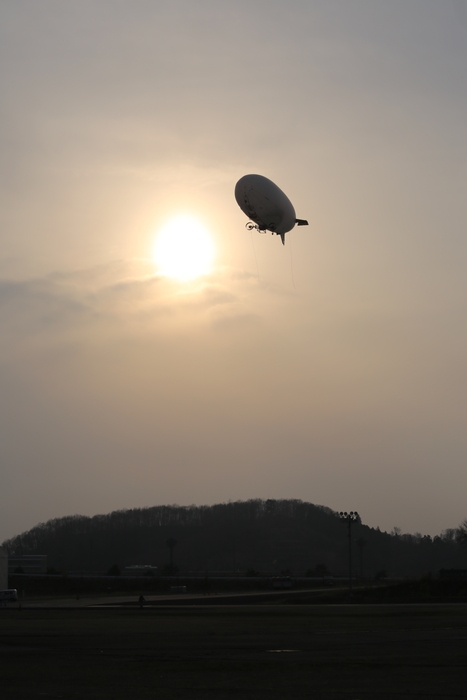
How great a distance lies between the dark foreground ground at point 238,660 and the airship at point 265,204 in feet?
93.4

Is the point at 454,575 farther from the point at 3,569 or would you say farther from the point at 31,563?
the point at 31,563

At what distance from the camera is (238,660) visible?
84.6ft

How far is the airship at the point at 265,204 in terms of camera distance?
54.0m

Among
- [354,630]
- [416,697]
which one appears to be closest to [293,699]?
[416,697]

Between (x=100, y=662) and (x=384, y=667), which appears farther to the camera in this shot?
(x=100, y=662)

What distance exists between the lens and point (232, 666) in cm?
2416

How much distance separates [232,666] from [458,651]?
29.0 feet

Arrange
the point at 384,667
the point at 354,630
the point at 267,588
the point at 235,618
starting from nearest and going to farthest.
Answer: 1. the point at 384,667
2. the point at 354,630
3. the point at 235,618
4. the point at 267,588

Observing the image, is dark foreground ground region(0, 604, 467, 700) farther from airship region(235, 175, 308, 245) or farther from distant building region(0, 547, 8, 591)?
distant building region(0, 547, 8, 591)

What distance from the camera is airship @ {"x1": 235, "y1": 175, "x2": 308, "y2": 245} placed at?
54.0m

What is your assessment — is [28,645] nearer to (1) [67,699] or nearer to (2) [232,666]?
(2) [232,666]

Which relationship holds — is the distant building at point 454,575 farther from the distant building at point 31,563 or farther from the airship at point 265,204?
the distant building at point 31,563

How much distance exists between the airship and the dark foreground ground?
93.4 feet

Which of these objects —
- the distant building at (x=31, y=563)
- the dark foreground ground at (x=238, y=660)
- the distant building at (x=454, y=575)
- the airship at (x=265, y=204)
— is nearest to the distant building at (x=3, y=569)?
the distant building at (x=454, y=575)
